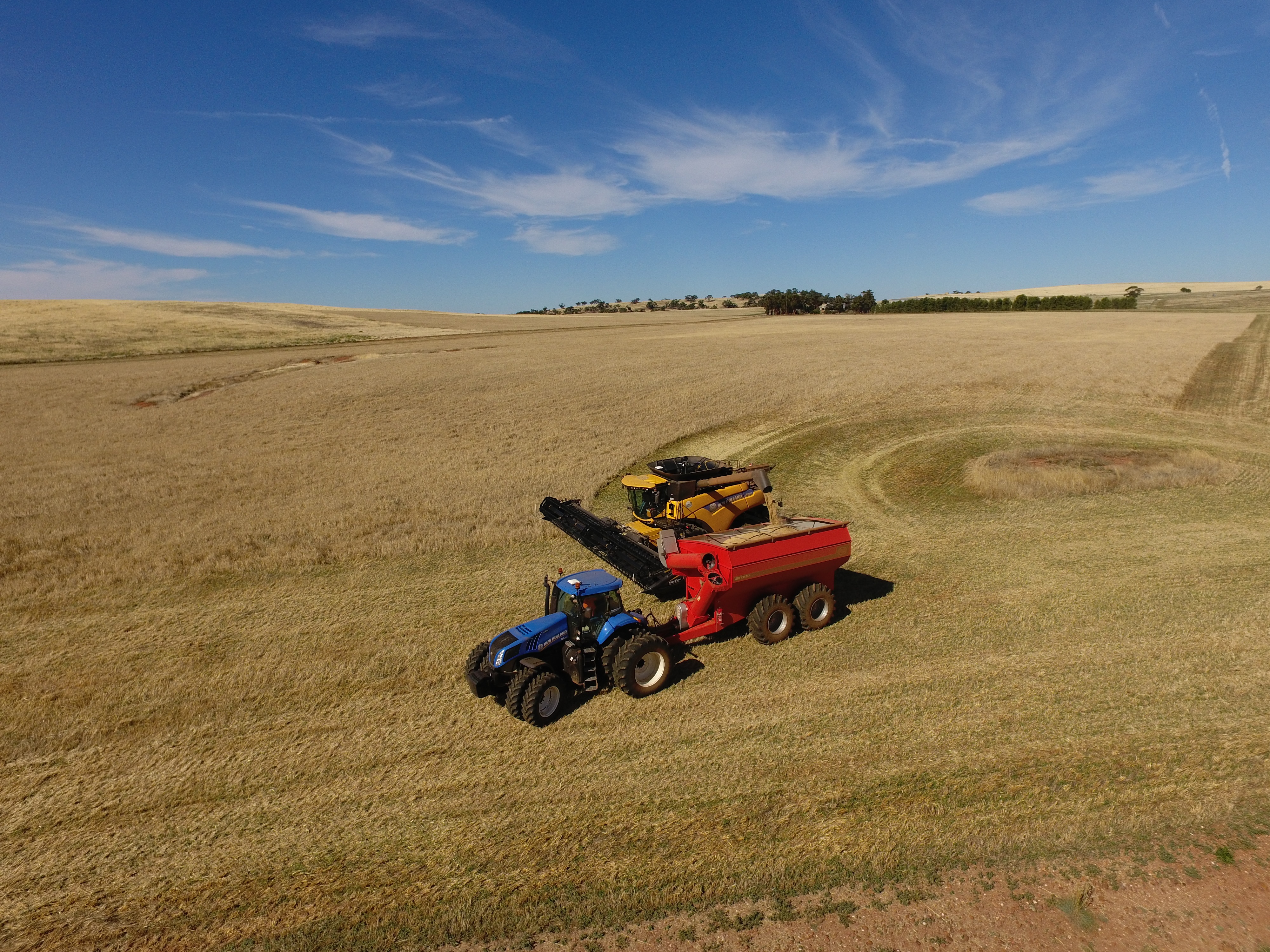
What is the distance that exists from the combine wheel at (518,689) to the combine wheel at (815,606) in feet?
15.5

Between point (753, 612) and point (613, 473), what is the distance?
11535 millimetres

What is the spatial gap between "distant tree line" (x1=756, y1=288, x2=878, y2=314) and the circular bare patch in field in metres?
88.7

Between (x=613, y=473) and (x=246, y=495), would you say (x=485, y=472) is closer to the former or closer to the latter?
(x=613, y=473)

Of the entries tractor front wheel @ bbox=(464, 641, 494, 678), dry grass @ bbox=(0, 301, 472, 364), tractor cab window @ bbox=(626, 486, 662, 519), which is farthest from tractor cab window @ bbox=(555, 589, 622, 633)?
dry grass @ bbox=(0, 301, 472, 364)

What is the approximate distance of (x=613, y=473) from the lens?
21562 mm

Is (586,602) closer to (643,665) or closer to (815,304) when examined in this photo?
(643,665)

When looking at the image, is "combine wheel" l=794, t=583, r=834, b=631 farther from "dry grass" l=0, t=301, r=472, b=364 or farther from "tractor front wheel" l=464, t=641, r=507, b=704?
"dry grass" l=0, t=301, r=472, b=364

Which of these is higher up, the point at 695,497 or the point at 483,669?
the point at 695,497

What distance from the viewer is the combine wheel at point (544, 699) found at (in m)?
8.41

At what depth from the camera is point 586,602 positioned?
30.8 feet

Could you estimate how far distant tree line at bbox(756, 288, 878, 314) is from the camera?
10512 centimetres

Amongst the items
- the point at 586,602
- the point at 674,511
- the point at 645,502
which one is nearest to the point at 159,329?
the point at 645,502

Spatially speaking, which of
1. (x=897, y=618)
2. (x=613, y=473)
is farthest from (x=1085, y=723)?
(x=613, y=473)

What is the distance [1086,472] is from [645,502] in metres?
13.9
